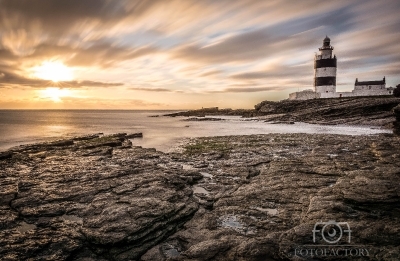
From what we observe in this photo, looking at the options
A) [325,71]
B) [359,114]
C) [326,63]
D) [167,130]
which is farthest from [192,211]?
[326,63]

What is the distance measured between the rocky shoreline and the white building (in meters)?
88.8

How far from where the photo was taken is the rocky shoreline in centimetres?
584

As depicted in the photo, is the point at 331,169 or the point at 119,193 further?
the point at 331,169

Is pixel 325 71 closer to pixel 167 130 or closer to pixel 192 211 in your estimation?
pixel 167 130

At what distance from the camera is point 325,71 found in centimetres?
9181

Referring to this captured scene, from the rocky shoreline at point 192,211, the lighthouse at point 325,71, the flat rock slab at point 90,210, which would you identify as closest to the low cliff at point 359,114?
the rocky shoreline at point 192,211

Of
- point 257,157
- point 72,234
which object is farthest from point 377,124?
point 72,234

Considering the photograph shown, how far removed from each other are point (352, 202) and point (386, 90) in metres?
98.9

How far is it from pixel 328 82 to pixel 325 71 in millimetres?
4299

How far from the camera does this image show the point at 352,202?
7.42 meters

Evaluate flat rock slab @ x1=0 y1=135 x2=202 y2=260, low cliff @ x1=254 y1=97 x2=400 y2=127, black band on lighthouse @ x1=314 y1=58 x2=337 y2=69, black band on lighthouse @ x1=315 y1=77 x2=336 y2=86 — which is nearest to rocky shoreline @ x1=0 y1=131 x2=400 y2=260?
flat rock slab @ x1=0 y1=135 x2=202 y2=260

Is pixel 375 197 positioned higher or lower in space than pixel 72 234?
higher

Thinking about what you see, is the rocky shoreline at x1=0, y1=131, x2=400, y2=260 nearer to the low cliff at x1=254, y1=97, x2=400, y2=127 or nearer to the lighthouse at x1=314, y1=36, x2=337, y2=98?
the low cliff at x1=254, y1=97, x2=400, y2=127

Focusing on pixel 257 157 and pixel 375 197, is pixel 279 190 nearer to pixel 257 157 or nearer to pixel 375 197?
pixel 375 197
